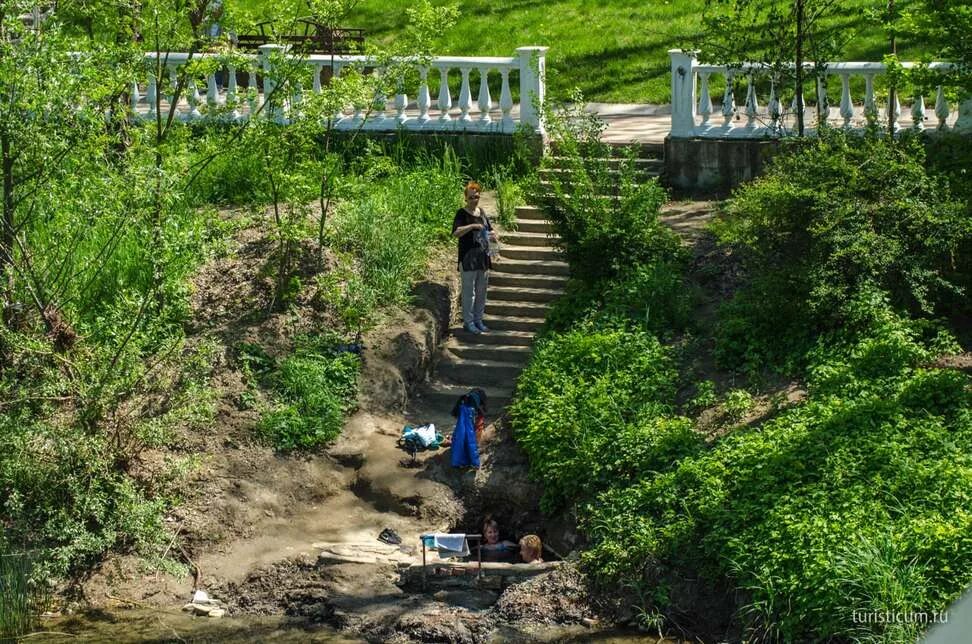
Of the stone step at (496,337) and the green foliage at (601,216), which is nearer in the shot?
the green foliage at (601,216)

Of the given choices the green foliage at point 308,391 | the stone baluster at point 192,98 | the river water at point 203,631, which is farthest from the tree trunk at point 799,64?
the river water at point 203,631

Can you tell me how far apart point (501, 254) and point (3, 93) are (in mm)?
6451

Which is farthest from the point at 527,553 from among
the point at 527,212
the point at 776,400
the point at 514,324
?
the point at 527,212

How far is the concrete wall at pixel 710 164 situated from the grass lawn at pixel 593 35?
348 centimetres

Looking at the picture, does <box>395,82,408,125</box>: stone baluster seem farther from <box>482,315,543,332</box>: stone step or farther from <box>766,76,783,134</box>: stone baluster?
<box>766,76,783,134</box>: stone baluster

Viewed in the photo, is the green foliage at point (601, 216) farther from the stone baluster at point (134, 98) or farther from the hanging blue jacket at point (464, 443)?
the stone baluster at point (134, 98)

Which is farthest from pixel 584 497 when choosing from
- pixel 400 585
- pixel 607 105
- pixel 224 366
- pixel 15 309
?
pixel 607 105

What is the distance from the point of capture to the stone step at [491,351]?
48.4ft

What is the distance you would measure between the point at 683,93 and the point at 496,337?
4.20 meters

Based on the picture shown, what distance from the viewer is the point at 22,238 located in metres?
12.9

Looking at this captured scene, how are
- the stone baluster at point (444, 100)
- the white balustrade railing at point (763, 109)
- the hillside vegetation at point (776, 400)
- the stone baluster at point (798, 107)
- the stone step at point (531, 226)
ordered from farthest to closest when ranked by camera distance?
the stone baluster at point (444, 100) < the stone step at point (531, 226) < the white balustrade railing at point (763, 109) < the stone baluster at point (798, 107) < the hillside vegetation at point (776, 400)

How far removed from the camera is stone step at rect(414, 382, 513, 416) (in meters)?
14.1

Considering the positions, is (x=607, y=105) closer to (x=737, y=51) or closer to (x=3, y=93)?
(x=737, y=51)

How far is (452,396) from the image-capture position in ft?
47.4
